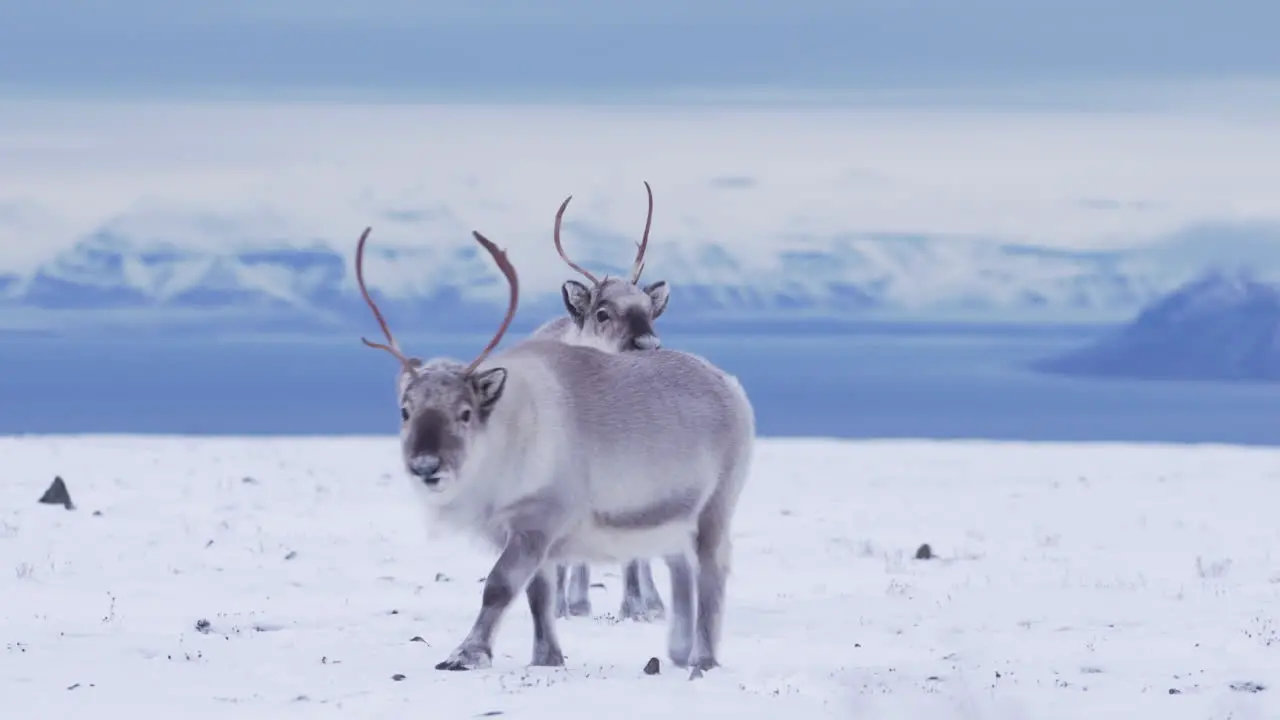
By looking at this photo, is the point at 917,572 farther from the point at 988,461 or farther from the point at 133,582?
the point at 988,461

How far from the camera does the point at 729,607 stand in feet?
43.0

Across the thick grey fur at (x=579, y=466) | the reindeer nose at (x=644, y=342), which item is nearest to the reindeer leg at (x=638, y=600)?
the reindeer nose at (x=644, y=342)

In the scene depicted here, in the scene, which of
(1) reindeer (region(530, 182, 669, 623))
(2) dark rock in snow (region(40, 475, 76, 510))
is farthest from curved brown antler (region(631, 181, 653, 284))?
(2) dark rock in snow (region(40, 475, 76, 510))

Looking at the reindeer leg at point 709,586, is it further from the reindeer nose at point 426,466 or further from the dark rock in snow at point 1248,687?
the dark rock in snow at point 1248,687

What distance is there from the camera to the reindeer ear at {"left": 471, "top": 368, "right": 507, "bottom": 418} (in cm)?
894

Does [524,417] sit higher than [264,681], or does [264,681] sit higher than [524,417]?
[524,417]

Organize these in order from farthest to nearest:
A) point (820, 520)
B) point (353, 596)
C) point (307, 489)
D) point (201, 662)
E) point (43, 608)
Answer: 1. point (307, 489)
2. point (820, 520)
3. point (353, 596)
4. point (43, 608)
5. point (201, 662)

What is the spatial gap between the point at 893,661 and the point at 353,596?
4.68m

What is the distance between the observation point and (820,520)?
20.0 metres

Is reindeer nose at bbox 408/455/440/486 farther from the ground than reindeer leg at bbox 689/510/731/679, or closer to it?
farther from the ground

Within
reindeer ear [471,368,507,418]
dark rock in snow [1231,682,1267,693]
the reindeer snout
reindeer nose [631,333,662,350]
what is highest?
reindeer nose [631,333,662,350]

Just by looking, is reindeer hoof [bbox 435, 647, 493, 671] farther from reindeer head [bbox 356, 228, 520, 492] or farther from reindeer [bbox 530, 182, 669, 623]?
reindeer [bbox 530, 182, 669, 623]

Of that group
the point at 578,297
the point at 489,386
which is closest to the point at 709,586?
the point at 489,386

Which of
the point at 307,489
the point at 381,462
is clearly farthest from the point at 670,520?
the point at 381,462
